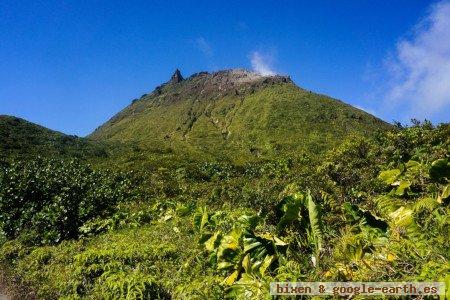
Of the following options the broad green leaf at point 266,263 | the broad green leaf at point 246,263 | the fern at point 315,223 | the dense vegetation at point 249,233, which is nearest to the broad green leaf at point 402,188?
the dense vegetation at point 249,233

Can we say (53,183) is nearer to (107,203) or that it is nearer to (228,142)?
(107,203)

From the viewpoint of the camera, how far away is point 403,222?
6266 mm

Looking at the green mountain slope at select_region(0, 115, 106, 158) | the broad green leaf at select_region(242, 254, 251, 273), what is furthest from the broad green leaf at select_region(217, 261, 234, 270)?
the green mountain slope at select_region(0, 115, 106, 158)

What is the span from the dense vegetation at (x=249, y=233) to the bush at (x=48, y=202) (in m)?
0.05

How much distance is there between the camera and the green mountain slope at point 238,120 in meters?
84.4

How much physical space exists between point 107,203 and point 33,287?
27.8ft

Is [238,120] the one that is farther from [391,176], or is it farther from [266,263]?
[266,263]

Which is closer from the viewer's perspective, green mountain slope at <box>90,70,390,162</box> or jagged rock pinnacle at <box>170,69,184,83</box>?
green mountain slope at <box>90,70,390,162</box>

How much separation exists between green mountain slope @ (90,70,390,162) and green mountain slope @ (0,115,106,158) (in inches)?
399

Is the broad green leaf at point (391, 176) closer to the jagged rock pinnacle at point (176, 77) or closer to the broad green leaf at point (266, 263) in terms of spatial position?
the broad green leaf at point (266, 263)

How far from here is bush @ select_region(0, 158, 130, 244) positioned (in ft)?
46.5

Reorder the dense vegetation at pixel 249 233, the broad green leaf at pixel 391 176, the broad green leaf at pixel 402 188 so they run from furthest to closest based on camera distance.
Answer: the broad green leaf at pixel 391 176, the broad green leaf at pixel 402 188, the dense vegetation at pixel 249 233

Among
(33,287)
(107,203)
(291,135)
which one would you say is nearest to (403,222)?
(33,287)

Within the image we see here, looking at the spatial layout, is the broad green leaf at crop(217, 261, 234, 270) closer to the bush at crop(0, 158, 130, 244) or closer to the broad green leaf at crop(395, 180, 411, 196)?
the broad green leaf at crop(395, 180, 411, 196)
